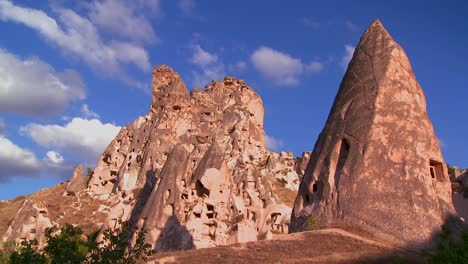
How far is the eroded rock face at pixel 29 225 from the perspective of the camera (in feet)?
111

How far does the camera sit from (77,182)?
54156 millimetres

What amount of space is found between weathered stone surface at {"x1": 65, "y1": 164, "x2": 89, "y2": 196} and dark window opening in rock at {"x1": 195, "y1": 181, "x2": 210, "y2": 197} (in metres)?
24.6

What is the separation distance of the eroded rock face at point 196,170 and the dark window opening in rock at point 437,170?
629cm

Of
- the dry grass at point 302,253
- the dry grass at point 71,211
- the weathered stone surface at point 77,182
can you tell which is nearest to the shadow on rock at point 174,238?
the dry grass at point 302,253

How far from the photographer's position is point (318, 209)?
1638cm

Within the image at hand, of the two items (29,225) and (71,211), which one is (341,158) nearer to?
(29,225)

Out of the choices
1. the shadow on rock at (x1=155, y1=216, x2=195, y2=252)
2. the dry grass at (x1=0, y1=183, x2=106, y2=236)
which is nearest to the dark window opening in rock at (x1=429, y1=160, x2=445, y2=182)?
the shadow on rock at (x1=155, y1=216, x2=195, y2=252)

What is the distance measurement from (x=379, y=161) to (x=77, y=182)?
4413 cm

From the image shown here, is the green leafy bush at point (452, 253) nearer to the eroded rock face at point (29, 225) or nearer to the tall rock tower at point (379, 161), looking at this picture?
the tall rock tower at point (379, 161)

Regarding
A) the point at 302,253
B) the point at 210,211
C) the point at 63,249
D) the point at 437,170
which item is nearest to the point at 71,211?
the point at 210,211

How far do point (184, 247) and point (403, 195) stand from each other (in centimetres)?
1325

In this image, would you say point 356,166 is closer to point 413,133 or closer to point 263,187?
point 413,133

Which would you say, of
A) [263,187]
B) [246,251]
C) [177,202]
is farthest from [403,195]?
[263,187]


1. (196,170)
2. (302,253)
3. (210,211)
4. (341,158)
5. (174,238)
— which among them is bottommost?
(302,253)
